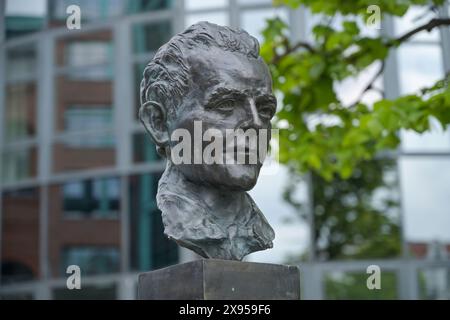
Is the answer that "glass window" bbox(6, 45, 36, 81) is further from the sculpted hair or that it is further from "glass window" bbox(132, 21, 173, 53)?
the sculpted hair

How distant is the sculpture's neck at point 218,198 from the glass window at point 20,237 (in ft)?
32.1

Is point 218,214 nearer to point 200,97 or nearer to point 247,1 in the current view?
point 200,97

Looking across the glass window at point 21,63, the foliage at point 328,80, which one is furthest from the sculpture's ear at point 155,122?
the glass window at point 21,63

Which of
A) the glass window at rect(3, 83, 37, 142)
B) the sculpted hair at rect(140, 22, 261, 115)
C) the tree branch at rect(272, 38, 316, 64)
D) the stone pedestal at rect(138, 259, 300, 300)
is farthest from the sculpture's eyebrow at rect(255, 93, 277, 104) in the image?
the glass window at rect(3, 83, 37, 142)

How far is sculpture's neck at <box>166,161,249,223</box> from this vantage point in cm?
514

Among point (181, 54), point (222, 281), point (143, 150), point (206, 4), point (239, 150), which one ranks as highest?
point (206, 4)

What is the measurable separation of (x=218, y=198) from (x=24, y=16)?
11206 millimetres

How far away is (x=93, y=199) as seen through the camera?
46.6 feet

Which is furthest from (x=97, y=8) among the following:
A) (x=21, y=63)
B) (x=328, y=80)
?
(x=328, y=80)

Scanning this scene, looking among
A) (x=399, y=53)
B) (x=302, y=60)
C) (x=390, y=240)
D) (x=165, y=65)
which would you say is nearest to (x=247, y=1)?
(x=399, y=53)

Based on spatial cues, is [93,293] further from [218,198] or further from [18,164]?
[218,198]

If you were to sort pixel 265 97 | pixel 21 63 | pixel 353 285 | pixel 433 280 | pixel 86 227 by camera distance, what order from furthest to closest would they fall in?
pixel 21 63 → pixel 86 227 → pixel 433 280 → pixel 353 285 → pixel 265 97

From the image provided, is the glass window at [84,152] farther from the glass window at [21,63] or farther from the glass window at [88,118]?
the glass window at [21,63]

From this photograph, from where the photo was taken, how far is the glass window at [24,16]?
598 inches
